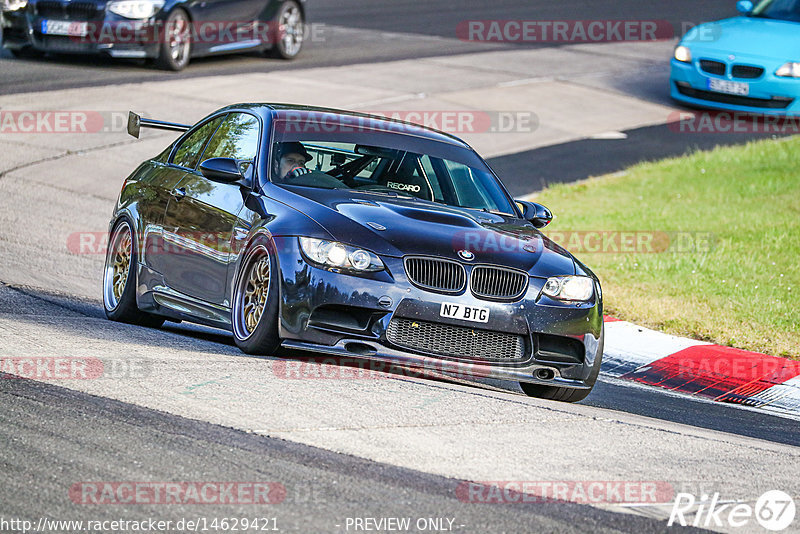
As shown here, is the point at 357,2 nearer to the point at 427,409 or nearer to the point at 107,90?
the point at 107,90

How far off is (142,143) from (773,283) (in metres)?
8.13

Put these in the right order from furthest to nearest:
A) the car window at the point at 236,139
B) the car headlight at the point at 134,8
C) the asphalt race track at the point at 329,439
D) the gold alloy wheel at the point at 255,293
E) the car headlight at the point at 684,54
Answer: the car headlight at the point at 684,54 < the car headlight at the point at 134,8 < the car window at the point at 236,139 < the gold alloy wheel at the point at 255,293 < the asphalt race track at the point at 329,439

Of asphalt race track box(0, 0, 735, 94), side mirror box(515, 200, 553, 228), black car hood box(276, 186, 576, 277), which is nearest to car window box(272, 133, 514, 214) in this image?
side mirror box(515, 200, 553, 228)

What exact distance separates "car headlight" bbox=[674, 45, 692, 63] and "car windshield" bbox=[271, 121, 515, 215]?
482 inches

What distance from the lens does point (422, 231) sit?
297 inches

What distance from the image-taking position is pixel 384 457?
560cm

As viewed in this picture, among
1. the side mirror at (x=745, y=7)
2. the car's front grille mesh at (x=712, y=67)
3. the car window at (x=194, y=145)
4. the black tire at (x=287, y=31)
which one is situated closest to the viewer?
the car window at (x=194, y=145)

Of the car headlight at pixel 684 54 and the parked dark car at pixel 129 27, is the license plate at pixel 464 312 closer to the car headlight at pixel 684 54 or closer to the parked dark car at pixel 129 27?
the parked dark car at pixel 129 27

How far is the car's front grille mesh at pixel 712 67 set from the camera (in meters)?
19.8

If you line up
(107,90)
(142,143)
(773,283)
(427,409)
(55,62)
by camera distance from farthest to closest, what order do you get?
(55,62), (107,90), (142,143), (773,283), (427,409)

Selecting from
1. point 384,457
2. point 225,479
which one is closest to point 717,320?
point 384,457

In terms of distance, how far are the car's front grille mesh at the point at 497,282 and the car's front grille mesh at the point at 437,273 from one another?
0.26ft

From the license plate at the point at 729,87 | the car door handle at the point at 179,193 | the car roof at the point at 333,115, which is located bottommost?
the license plate at the point at 729,87

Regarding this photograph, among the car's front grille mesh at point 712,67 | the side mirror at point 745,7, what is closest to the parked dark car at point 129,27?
the car's front grille mesh at point 712,67
